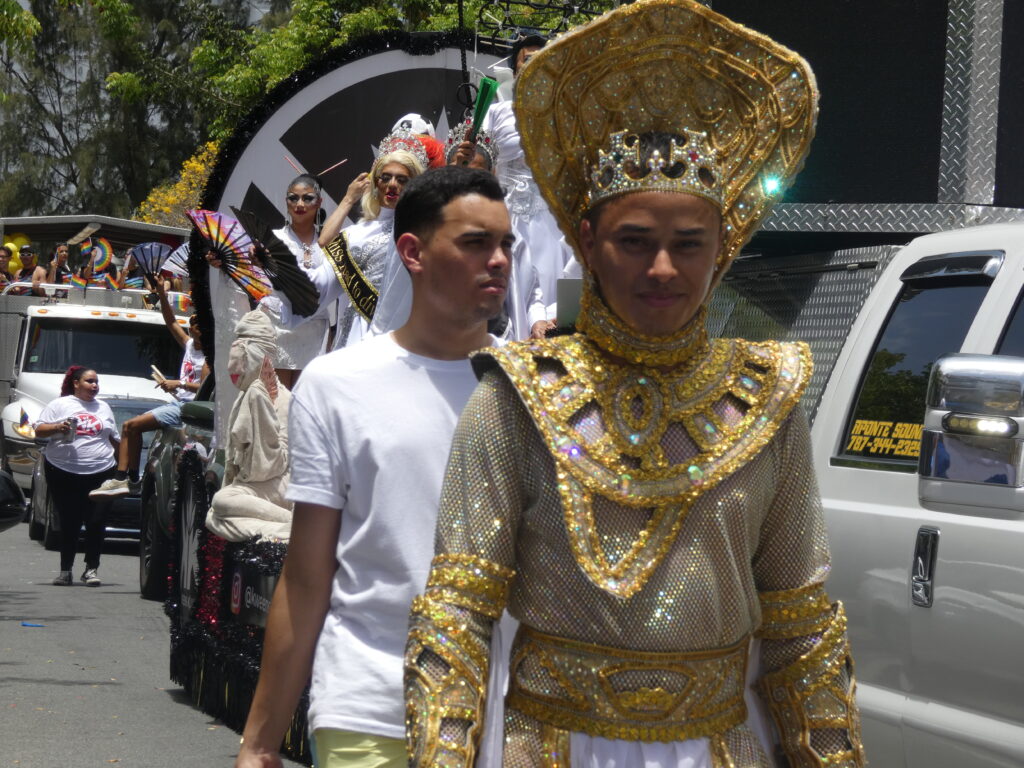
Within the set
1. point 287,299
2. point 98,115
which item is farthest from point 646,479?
point 98,115

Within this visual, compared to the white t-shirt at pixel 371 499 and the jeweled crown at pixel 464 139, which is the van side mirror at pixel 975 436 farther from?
the jeweled crown at pixel 464 139

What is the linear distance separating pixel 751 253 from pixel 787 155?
3.36m

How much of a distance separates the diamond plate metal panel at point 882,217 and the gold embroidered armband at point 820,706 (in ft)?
9.56

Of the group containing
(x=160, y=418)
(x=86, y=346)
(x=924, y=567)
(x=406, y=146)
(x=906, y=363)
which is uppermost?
(x=406, y=146)

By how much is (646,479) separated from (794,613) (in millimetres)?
344

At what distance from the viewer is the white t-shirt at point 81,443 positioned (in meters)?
15.0

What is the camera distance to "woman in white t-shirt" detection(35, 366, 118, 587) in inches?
569

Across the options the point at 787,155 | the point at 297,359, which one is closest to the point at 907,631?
the point at 787,155

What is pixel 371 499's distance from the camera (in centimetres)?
326

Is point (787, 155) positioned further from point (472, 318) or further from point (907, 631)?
point (907, 631)

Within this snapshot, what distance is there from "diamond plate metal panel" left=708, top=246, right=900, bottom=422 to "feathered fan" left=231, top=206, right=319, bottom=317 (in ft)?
9.40

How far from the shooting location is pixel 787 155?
2.73 meters

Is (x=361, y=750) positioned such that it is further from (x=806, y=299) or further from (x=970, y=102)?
(x=970, y=102)

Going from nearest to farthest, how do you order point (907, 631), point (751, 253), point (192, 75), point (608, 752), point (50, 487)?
1. point (608, 752)
2. point (907, 631)
3. point (751, 253)
4. point (50, 487)
5. point (192, 75)
